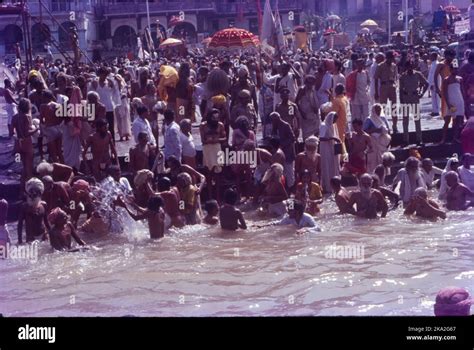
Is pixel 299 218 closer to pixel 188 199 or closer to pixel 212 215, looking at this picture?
pixel 212 215

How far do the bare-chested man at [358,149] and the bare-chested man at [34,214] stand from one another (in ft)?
14.5

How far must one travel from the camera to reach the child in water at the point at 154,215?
30.6 feet

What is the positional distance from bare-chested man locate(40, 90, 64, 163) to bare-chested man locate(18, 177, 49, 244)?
230 cm

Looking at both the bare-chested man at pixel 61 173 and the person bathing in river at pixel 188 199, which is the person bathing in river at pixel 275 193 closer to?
the person bathing in river at pixel 188 199

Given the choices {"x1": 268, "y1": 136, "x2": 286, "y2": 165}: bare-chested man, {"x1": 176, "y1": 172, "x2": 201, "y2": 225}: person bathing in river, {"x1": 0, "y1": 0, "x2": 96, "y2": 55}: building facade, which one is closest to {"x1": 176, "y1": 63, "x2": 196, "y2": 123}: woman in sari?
{"x1": 268, "y1": 136, "x2": 286, "y2": 165}: bare-chested man

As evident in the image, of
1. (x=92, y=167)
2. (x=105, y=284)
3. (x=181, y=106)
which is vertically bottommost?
(x=105, y=284)

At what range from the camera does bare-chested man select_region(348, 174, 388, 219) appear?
33.0 feet

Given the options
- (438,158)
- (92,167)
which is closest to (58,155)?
(92,167)

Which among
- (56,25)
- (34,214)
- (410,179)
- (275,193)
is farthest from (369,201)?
(56,25)

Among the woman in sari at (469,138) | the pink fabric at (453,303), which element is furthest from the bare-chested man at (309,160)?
the pink fabric at (453,303)
